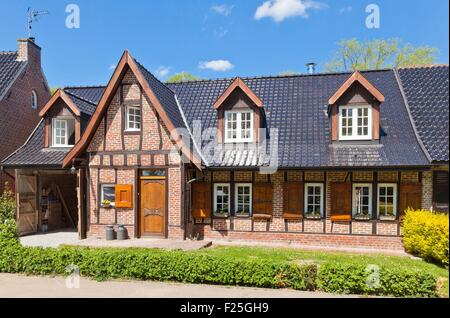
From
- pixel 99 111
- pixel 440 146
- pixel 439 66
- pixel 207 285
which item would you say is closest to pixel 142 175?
pixel 99 111

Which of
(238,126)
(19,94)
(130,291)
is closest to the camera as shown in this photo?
(130,291)

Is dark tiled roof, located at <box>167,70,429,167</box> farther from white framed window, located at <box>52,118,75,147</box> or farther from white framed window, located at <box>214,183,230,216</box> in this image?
white framed window, located at <box>52,118,75,147</box>

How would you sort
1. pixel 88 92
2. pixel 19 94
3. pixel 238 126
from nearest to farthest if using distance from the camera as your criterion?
pixel 238 126, pixel 19 94, pixel 88 92

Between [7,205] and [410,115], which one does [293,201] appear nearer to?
[410,115]

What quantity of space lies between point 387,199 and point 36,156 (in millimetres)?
15250

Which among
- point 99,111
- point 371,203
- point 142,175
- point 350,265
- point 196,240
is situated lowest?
point 196,240

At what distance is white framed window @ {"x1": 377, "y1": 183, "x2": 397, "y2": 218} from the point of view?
11.8 metres

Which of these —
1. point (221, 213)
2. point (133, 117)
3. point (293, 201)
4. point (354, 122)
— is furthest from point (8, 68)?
point (354, 122)

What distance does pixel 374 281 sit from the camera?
6.99 meters

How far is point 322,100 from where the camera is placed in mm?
14523

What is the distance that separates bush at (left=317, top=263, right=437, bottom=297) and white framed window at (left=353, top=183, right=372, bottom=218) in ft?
17.2
